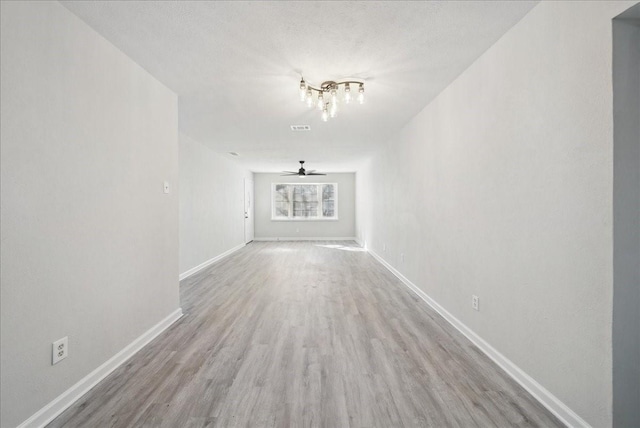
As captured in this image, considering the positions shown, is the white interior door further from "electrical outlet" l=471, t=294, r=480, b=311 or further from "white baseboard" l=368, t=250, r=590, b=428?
"electrical outlet" l=471, t=294, r=480, b=311

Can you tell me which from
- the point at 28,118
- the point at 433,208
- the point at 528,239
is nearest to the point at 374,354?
the point at 528,239

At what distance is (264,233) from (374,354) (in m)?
8.21

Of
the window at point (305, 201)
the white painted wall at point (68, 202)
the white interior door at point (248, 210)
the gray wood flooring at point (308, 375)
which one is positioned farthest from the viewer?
the window at point (305, 201)

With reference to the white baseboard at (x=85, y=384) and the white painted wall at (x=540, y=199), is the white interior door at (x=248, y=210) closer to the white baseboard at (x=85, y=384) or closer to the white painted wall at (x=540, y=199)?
the white baseboard at (x=85, y=384)

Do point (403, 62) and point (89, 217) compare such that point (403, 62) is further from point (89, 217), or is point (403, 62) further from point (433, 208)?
point (89, 217)

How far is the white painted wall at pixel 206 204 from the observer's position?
15.9 feet

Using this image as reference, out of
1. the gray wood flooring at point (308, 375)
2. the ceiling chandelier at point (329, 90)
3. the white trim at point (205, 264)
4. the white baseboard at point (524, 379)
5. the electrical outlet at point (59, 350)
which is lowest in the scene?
the gray wood flooring at point (308, 375)

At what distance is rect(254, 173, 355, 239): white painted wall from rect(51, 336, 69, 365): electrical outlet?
27.5 ft

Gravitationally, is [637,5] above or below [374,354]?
above

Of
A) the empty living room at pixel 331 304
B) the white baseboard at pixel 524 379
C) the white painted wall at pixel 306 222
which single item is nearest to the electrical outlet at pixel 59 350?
the empty living room at pixel 331 304

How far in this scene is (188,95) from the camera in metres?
3.09

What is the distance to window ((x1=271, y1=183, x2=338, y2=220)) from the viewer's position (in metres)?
10.1

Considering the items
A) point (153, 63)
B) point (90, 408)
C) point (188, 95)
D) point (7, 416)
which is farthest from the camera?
point (188, 95)

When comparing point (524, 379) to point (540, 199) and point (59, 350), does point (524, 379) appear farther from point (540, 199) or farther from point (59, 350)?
point (59, 350)
